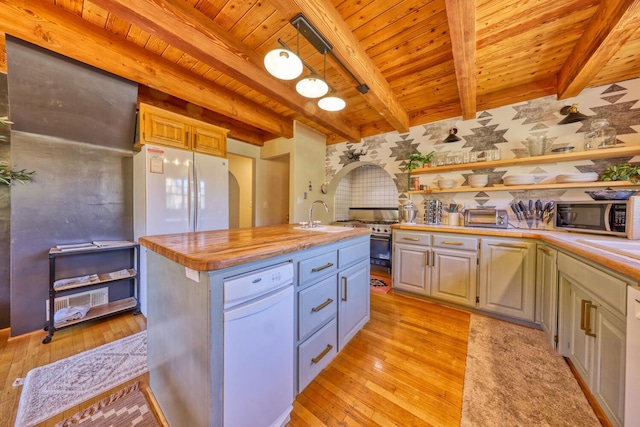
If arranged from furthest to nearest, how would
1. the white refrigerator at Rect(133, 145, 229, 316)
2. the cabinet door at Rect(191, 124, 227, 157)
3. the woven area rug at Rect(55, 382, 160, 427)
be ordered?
the cabinet door at Rect(191, 124, 227, 157) < the white refrigerator at Rect(133, 145, 229, 316) < the woven area rug at Rect(55, 382, 160, 427)

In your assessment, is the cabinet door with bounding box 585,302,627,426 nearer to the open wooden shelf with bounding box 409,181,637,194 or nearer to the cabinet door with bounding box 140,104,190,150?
the open wooden shelf with bounding box 409,181,637,194

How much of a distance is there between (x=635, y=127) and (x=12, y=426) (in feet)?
17.0

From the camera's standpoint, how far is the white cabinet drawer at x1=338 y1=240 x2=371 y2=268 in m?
1.65

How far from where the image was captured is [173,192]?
2408 mm

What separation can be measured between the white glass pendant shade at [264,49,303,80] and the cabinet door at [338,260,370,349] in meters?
1.48

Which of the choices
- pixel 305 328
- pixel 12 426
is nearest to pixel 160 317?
pixel 305 328

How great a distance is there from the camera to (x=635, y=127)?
82.4 inches

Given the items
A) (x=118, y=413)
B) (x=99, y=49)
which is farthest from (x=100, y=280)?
(x=99, y=49)

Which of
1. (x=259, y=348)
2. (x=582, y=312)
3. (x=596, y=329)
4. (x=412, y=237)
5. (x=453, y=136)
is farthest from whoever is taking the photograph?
(x=453, y=136)

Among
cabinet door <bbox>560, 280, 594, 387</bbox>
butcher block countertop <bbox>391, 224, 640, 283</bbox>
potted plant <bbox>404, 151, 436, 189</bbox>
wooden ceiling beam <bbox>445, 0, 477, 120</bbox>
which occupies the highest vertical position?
wooden ceiling beam <bbox>445, 0, 477, 120</bbox>

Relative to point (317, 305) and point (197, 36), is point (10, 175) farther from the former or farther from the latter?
point (317, 305)

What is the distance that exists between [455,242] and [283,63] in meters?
2.40

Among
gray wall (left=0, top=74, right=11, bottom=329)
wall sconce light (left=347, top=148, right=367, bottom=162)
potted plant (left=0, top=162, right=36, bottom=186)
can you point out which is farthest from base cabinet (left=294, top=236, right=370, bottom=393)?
gray wall (left=0, top=74, right=11, bottom=329)

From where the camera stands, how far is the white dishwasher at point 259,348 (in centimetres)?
88
